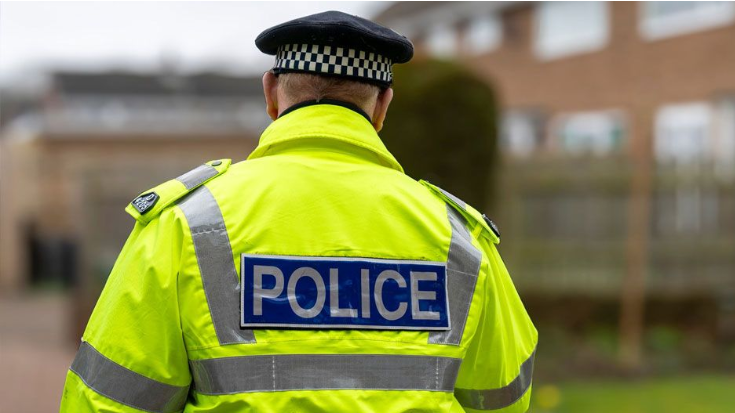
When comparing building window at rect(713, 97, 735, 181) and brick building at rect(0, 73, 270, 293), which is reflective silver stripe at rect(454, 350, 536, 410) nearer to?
brick building at rect(0, 73, 270, 293)

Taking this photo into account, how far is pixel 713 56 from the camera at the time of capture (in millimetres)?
18031

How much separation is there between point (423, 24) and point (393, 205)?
26.1 m

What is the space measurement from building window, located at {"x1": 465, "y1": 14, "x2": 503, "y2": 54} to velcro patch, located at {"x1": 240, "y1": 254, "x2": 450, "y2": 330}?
23.2 m

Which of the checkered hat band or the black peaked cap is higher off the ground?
the black peaked cap

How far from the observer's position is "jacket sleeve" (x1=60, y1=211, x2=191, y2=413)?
2.01 metres

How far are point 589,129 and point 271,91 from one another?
20.9 metres

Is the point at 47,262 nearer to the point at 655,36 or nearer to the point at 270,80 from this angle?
the point at 655,36

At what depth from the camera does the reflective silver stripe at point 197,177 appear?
7.00 feet

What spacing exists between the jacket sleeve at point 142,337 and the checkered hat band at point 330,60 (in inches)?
17.0

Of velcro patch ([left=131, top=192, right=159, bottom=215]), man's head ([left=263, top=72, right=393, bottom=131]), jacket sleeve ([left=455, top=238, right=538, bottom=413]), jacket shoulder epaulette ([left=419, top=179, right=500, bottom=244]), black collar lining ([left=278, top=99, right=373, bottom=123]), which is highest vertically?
man's head ([left=263, top=72, right=393, bottom=131])

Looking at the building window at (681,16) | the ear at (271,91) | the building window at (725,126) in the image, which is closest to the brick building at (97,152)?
the building window at (681,16)

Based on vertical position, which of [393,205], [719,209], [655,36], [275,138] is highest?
[655,36]

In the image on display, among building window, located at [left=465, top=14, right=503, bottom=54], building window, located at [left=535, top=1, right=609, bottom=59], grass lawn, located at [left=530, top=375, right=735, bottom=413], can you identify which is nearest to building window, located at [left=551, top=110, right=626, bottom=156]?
building window, located at [left=535, top=1, right=609, bottom=59]

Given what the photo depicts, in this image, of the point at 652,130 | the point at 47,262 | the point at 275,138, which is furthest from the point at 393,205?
the point at 47,262
